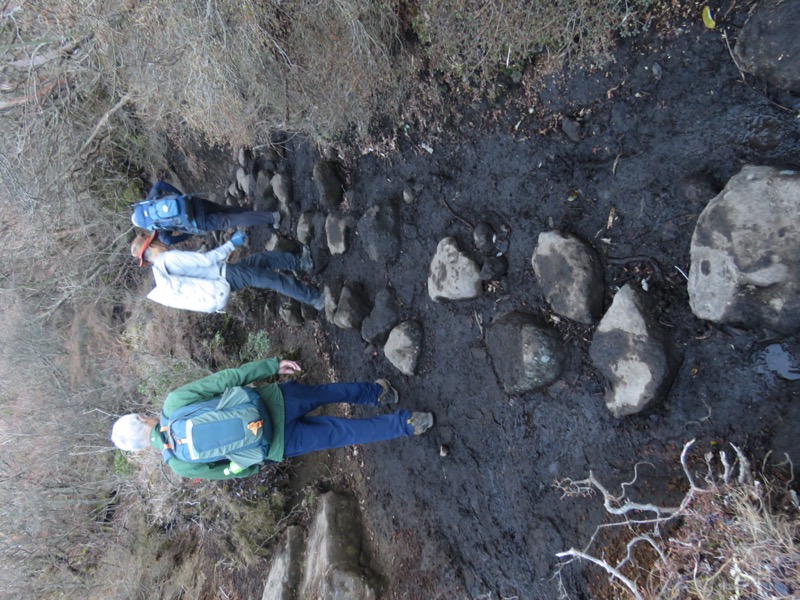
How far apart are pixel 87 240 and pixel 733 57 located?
5837 millimetres

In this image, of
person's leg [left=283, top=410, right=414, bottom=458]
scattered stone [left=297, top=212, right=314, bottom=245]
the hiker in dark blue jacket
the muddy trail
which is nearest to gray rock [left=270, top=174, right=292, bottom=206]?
the hiker in dark blue jacket

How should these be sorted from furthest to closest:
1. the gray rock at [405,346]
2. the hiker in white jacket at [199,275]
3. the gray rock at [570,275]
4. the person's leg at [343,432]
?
the hiker in white jacket at [199,275] < the gray rock at [405,346] < the person's leg at [343,432] < the gray rock at [570,275]

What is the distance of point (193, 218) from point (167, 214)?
191 mm

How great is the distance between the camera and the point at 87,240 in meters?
5.41

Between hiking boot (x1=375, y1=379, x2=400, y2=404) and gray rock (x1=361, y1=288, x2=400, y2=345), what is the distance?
0.30 meters

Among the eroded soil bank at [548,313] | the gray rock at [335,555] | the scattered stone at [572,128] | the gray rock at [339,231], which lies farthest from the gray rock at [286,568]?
the scattered stone at [572,128]

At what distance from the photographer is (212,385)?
3000 millimetres

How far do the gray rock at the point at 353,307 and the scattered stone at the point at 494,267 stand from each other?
3.67 feet

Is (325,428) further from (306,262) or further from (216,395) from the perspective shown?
(306,262)

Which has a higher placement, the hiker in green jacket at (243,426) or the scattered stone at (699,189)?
the scattered stone at (699,189)

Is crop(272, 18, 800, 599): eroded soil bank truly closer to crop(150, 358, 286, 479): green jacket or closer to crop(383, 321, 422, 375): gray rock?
crop(383, 321, 422, 375): gray rock

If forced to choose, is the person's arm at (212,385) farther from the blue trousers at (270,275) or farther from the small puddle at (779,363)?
the small puddle at (779,363)

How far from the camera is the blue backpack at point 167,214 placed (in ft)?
12.2

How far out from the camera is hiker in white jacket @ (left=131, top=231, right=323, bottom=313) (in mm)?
3502
